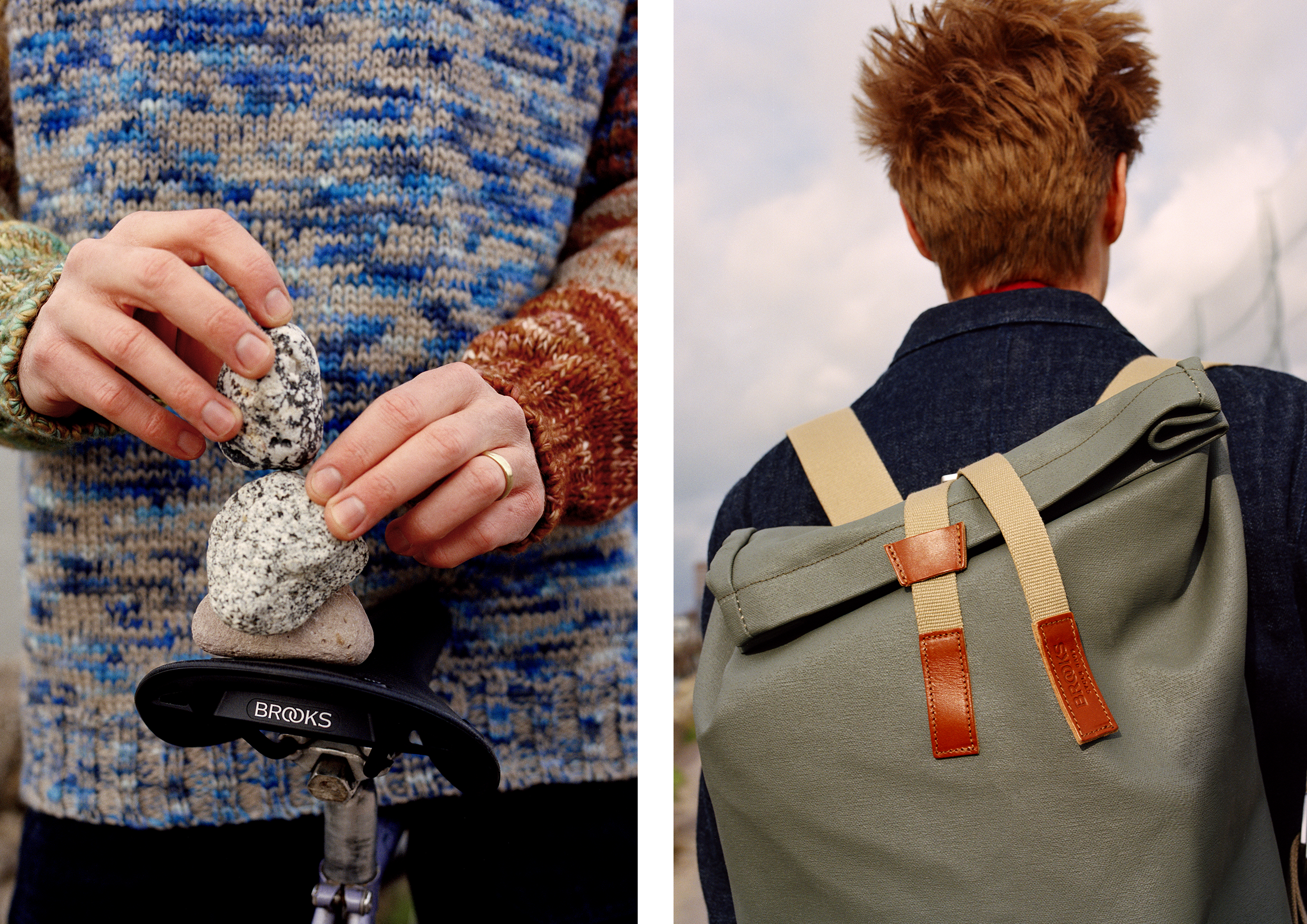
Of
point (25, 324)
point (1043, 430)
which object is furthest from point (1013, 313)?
point (25, 324)

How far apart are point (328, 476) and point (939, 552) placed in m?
0.36

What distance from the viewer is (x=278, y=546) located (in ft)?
1.36

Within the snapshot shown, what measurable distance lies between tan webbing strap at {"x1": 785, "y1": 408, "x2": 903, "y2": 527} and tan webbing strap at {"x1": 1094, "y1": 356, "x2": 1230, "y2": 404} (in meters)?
0.17

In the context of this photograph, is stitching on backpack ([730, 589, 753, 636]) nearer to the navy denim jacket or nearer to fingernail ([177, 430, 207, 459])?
the navy denim jacket

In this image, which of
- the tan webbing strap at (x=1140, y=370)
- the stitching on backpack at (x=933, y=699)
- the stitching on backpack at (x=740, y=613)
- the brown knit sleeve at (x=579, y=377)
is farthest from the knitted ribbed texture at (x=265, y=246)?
the tan webbing strap at (x=1140, y=370)

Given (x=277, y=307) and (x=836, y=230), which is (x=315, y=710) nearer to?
(x=277, y=307)

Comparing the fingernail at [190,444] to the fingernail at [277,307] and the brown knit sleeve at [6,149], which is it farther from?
the brown knit sleeve at [6,149]

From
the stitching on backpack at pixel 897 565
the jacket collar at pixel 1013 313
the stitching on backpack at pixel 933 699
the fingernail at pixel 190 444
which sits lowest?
the stitching on backpack at pixel 933 699

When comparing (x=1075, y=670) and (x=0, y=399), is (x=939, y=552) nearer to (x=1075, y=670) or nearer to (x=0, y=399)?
(x=1075, y=670)

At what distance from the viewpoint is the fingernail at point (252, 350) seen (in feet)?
1.34

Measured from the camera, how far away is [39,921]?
609mm

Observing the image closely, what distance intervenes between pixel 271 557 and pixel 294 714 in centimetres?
8

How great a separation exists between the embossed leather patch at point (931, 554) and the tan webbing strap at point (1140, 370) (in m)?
0.17

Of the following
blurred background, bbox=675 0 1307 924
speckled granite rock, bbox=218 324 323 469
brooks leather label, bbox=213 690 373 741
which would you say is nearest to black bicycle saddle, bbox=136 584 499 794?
brooks leather label, bbox=213 690 373 741
